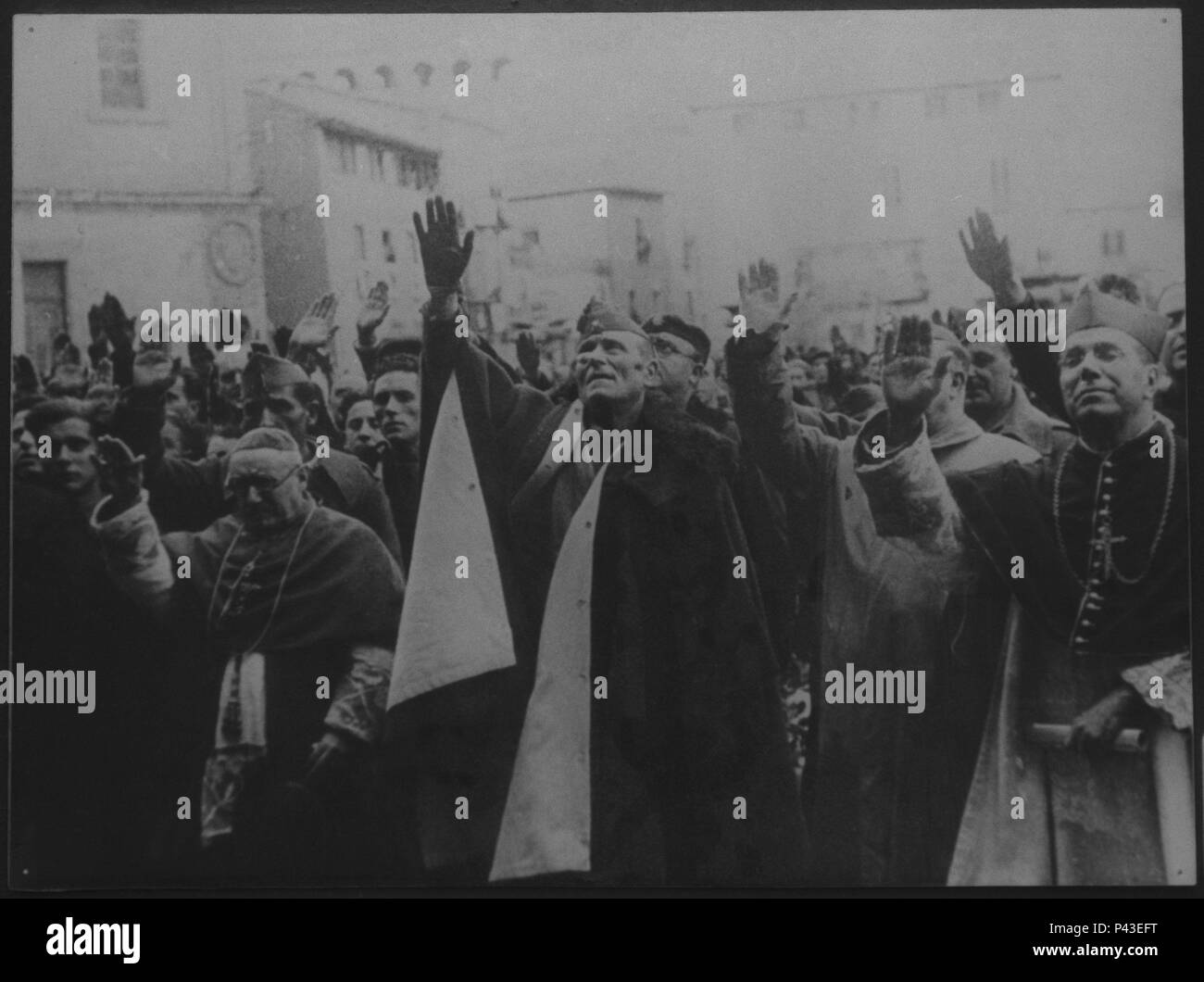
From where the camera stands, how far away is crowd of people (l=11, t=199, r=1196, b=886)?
2982 millimetres

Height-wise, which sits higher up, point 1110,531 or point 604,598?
point 1110,531

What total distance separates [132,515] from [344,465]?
1.69ft

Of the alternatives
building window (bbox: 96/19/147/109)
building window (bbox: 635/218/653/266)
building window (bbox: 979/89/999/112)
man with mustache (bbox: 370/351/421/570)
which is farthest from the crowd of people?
building window (bbox: 96/19/147/109)

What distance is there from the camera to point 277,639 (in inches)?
118

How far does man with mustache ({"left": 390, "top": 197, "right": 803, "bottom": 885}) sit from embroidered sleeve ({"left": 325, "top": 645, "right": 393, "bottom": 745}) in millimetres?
37

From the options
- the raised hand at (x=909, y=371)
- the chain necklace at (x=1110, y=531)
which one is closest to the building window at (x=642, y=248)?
the raised hand at (x=909, y=371)

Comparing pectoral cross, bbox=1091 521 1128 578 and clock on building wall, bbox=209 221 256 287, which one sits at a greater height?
clock on building wall, bbox=209 221 256 287

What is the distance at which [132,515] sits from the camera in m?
3.00

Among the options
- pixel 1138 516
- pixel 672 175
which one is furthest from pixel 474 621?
pixel 1138 516

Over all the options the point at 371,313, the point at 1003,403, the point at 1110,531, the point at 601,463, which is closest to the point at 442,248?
the point at 371,313

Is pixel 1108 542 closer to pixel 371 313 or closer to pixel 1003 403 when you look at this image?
pixel 1003 403

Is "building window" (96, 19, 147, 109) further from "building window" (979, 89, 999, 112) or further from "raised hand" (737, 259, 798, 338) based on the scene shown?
"building window" (979, 89, 999, 112)

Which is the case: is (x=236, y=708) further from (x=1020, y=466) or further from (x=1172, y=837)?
(x=1172, y=837)

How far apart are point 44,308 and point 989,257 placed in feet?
7.43
